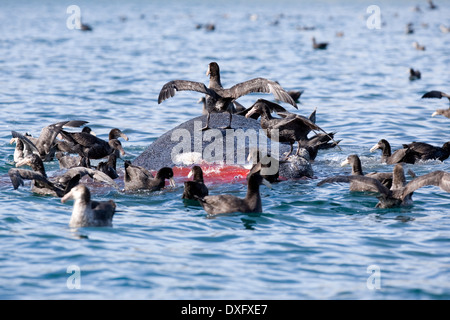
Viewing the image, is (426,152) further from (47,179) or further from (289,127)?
(47,179)

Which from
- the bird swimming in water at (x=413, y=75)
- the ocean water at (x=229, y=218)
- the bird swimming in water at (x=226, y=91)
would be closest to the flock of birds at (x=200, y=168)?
the bird swimming in water at (x=226, y=91)

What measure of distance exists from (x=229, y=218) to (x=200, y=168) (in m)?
1.28

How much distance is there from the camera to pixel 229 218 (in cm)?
983

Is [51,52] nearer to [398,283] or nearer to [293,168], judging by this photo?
[293,168]

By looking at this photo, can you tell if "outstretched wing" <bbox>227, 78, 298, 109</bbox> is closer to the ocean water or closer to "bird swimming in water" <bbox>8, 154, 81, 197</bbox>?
the ocean water

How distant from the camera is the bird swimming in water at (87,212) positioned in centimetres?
912

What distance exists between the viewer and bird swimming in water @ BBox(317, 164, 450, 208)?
397 inches

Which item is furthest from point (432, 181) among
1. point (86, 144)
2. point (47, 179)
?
point (86, 144)

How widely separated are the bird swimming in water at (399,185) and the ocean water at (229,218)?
0.53 feet

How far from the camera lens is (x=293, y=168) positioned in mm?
12266

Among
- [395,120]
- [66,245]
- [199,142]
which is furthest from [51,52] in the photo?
[66,245]

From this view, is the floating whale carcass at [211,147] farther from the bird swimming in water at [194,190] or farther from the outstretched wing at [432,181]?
the outstretched wing at [432,181]

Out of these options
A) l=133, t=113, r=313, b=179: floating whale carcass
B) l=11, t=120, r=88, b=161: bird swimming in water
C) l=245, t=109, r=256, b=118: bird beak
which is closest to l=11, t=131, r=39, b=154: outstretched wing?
l=11, t=120, r=88, b=161: bird swimming in water
